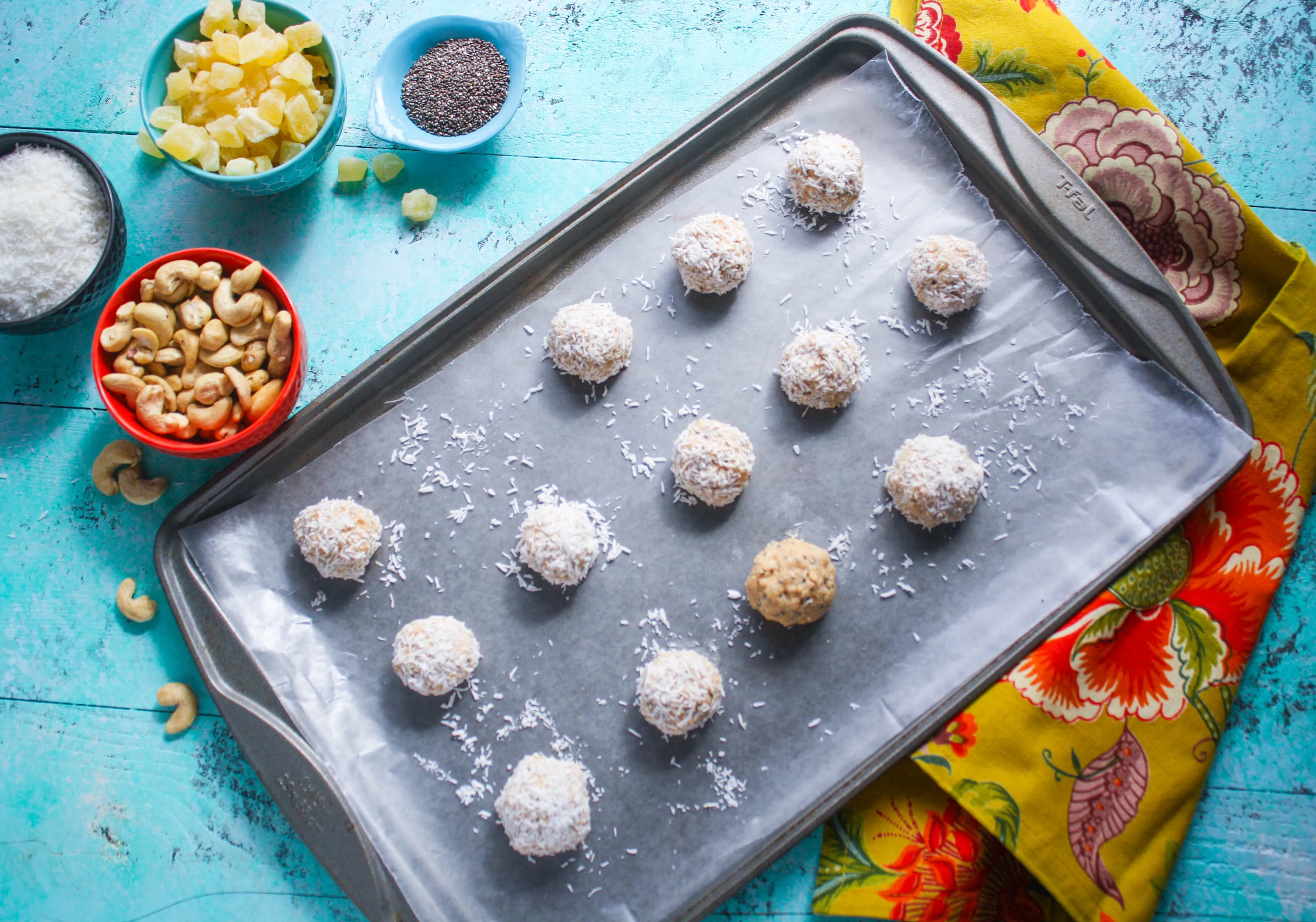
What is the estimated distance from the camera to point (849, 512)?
5.57ft

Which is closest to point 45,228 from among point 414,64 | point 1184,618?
point 414,64

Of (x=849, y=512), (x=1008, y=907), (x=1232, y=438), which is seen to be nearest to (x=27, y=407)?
(x=849, y=512)

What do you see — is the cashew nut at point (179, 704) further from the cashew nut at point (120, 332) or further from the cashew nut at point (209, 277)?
the cashew nut at point (209, 277)

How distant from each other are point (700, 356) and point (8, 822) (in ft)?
5.81

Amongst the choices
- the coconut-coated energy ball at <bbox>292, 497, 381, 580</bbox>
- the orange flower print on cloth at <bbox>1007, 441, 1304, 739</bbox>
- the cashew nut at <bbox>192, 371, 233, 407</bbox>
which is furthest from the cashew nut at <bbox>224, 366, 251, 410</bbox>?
the orange flower print on cloth at <bbox>1007, 441, 1304, 739</bbox>

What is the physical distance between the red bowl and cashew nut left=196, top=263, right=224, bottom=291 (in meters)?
0.03

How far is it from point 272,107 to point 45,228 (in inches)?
20.2

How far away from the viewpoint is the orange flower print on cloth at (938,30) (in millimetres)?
1826

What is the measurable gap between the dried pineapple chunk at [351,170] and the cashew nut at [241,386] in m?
0.52

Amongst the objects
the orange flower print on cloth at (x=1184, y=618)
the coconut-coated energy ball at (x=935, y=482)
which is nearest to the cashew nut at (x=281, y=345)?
the coconut-coated energy ball at (x=935, y=482)

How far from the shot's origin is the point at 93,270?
1.65 m

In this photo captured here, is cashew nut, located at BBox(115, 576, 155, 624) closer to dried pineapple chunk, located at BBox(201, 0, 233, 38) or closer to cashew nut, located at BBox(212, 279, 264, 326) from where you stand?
cashew nut, located at BBox(212, 279, 264, 326)

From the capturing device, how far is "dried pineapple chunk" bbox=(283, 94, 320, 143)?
1.68 m

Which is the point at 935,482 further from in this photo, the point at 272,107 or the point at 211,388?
the point at 272,107
